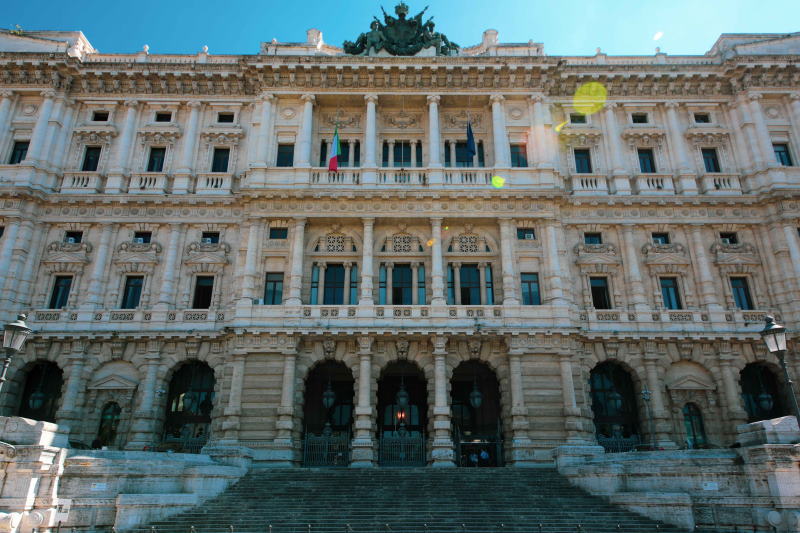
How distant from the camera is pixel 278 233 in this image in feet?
96.2

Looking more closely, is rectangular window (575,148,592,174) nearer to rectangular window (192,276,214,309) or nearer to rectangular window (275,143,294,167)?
rectangular window (275,143,294,167)

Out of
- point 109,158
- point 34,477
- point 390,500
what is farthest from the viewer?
point 109,158

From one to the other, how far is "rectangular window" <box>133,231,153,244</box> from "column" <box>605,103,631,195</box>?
2570 centimetres

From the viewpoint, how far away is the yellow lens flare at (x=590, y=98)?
32719 millimetres

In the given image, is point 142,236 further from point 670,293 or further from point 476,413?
point 670,293

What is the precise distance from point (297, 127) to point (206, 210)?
6.93 metres

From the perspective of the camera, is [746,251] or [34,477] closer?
[34,477]

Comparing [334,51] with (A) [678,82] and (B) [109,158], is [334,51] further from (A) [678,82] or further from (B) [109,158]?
(A) [678,82]

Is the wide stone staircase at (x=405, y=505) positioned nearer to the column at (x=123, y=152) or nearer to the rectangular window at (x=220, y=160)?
the rectangular window at (x=220, y=160)

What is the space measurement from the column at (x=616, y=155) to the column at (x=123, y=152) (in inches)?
1077

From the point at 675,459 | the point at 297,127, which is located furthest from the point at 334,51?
the point at 675,459

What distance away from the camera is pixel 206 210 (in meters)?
30.0

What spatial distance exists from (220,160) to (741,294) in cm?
2939

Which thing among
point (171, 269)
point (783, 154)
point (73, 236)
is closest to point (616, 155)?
point (783, 154)
